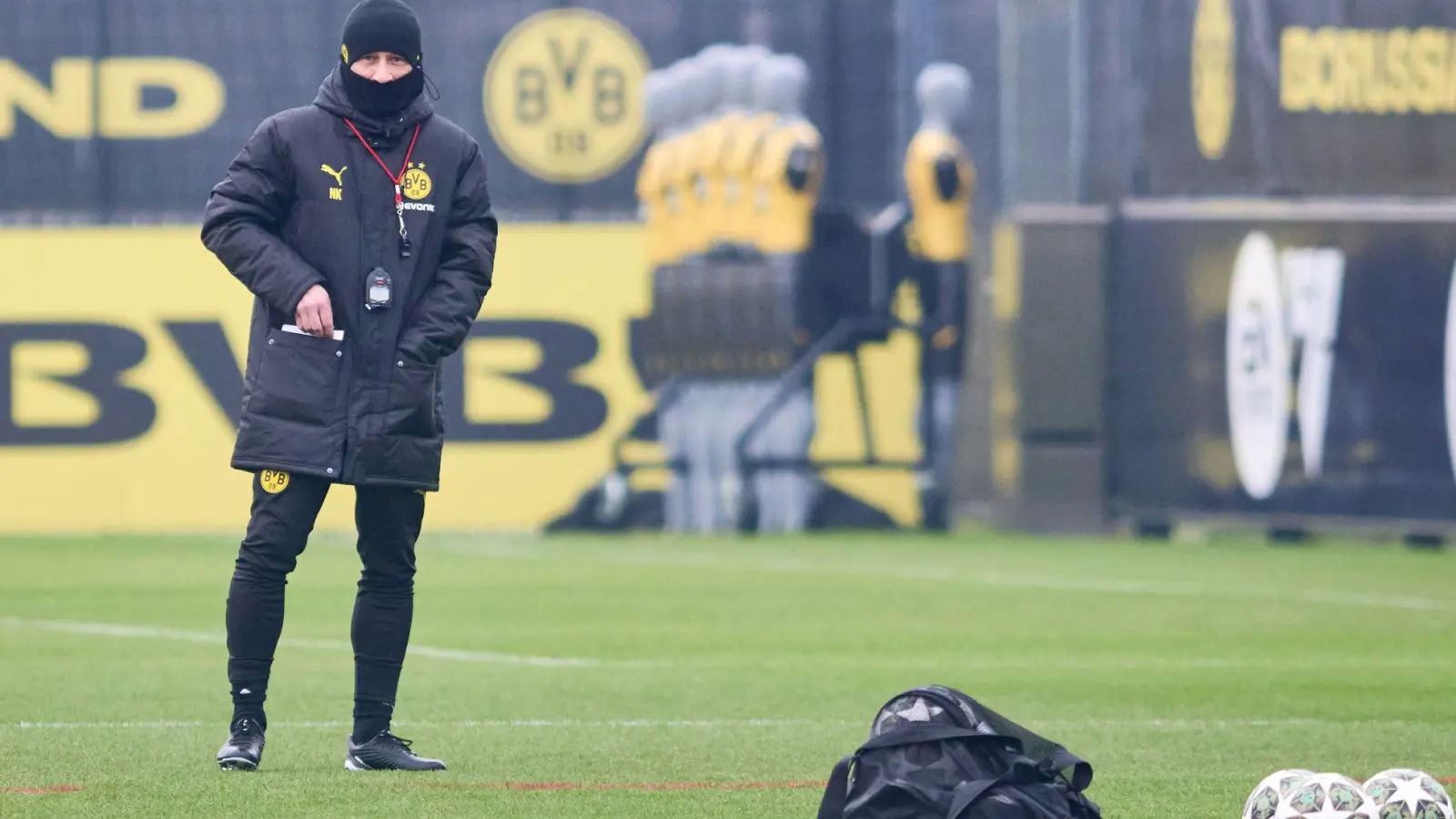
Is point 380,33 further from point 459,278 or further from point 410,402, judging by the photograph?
point 410,402

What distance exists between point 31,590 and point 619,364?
21.7ft

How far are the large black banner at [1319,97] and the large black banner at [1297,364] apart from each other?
30 centimetres

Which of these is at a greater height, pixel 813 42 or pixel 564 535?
pixel 813 42

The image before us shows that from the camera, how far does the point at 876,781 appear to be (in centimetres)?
459

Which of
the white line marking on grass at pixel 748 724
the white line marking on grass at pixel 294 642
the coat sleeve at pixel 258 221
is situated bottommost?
the white line marking on grass at pixel 294 642

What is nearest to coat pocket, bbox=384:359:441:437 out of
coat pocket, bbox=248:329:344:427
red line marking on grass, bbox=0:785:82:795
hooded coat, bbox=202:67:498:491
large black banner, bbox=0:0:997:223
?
hooded coat, bbox=202:67:498:491

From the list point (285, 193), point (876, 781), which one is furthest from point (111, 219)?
point (876, 781)

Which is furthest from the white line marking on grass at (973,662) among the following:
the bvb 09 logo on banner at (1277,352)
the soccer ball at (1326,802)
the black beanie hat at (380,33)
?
the bvb 09 logo on banner at (1277,352)

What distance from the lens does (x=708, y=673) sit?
28.1 ft

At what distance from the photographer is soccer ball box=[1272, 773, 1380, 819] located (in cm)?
446

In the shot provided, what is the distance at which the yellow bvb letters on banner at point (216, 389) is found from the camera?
721 inches

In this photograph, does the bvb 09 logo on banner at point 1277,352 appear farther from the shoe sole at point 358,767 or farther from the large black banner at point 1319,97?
the shoe sole at point 358,767

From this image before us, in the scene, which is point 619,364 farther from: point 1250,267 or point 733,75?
point 1250,267

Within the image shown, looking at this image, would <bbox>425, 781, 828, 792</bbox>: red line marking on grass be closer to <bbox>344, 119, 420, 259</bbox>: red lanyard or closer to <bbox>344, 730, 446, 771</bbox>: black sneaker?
<bbox>344, 730, 446, 771</bbox>: black sneaker
